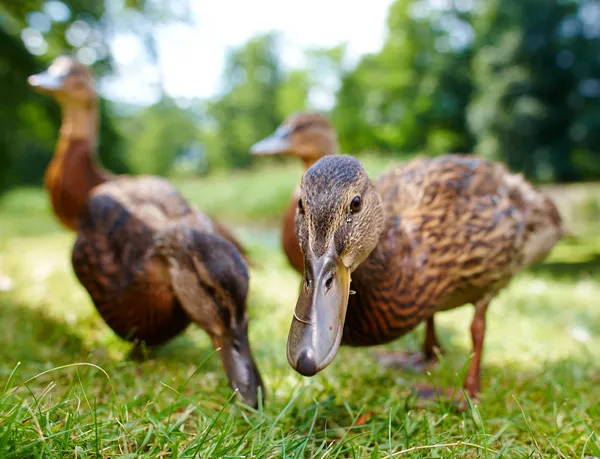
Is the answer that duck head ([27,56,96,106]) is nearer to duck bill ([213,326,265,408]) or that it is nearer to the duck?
the duck

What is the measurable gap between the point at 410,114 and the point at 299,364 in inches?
699

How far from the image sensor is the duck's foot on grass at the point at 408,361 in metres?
2.52

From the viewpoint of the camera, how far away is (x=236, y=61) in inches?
1542

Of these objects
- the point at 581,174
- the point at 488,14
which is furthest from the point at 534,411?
the point at 488,14

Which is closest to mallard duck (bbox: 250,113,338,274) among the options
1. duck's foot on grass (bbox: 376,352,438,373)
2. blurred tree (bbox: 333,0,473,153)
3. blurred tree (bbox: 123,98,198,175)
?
duck's foot on grass (bbox: 376,352,438,373)

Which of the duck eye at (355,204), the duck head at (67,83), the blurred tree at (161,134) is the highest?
the duck head at (67,83)

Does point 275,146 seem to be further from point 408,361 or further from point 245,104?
point 245,104

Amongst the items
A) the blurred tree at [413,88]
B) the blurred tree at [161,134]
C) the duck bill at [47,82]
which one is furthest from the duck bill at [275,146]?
the blurred tree at [161,134]

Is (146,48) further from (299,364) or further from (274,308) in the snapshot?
(299,364)

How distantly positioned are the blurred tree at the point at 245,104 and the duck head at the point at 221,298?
3074 cm

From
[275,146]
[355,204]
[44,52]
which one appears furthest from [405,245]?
[44,52]

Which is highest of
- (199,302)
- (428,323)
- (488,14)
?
(488,14)

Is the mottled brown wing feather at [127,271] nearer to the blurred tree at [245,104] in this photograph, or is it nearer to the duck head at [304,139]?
the duck head at [304,139]

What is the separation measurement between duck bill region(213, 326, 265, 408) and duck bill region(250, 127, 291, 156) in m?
2.56
